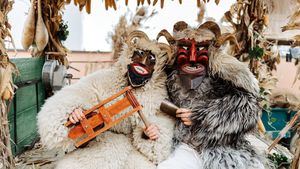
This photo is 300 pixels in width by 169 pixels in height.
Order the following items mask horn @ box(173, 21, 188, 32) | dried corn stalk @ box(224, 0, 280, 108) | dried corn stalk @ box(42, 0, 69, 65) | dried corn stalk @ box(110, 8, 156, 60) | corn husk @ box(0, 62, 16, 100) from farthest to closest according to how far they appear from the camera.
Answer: dried corn stalk @ box(110, 8, 156, 60), dried corn stalk @ box(224, 0, 280, 108), dried corn stalk @ box(42, 0, 69, 65), mask horn @ box(173, 21, 188, 32), corn husk @ box(0, 62, 16, 100)

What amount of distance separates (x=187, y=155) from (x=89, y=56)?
4382 mm

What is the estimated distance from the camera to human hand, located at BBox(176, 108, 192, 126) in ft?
5.71

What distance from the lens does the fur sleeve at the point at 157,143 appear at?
1717 millimetres

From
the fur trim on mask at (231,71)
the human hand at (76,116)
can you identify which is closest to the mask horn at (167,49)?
the fur trim on mask at (231,71)

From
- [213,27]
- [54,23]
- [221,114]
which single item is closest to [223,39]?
[213,27]

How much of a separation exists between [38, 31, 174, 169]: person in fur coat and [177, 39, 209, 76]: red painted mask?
0.30 feet

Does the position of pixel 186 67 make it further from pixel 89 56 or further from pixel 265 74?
pixel 89 56

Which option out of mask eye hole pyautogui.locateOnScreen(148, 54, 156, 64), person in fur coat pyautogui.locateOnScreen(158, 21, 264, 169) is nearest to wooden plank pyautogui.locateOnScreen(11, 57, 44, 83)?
mask eye hole pyautogui.locateOnScreen(148, 54, 156, 64)

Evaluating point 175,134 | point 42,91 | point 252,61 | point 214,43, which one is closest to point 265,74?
point 252,61

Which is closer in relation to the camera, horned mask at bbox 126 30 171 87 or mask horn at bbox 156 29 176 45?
horned mask at bbox 126 30 171 87

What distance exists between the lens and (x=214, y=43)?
186 centimetres

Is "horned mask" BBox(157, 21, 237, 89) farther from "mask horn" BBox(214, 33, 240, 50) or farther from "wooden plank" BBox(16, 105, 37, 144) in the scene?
"wooden plank" BBox(16, 105, 37, 144)

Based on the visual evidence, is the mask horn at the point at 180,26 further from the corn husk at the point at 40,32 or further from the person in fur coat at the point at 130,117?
the corn husk at the point at 40,32

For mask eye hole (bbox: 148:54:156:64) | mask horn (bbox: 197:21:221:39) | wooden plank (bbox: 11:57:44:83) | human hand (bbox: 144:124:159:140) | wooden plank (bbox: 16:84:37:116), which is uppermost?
mask horn (bbox: 197:21:221:39)
